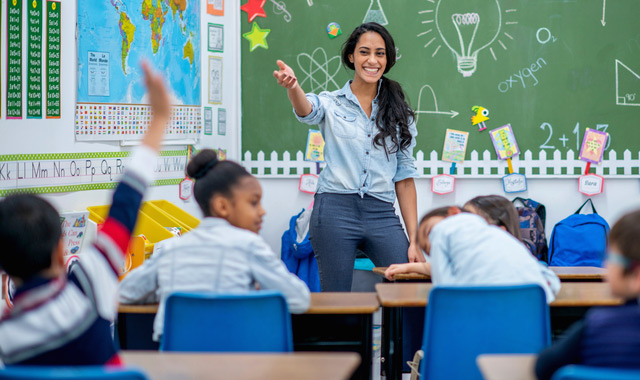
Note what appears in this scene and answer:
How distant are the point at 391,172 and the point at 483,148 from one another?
67.9 inches

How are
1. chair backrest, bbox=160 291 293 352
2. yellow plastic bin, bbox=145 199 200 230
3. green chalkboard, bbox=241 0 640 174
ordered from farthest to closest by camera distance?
green chalkboard, bbox=241 0 640 174 < yellow plastic bin, bbox=145 199 200 230 < chair backrest, bbox=160 291 293 352

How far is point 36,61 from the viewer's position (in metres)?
3.07

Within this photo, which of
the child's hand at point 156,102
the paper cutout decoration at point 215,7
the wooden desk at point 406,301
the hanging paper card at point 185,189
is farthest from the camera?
the paper cutout decoration at point 215,7

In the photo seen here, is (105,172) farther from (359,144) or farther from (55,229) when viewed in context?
(55,229)

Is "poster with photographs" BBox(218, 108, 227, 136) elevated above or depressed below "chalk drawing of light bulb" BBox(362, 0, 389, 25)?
below

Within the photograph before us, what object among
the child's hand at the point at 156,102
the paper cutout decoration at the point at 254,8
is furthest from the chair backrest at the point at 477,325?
the paper cutout decoration at the point at 254,8

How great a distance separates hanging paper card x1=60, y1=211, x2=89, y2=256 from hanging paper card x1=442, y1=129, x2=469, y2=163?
241cm

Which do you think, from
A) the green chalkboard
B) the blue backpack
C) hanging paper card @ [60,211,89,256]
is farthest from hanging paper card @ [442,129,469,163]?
hanging paper card @ [60,211,89,256]

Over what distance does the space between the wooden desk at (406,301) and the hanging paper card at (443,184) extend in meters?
1.97

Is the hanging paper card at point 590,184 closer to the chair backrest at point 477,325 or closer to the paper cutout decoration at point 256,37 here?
the paper cutout decoration at point 256,37

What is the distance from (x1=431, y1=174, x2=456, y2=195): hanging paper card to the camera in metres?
4.71

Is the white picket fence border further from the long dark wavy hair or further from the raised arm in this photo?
the raised arm

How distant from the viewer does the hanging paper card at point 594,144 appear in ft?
15.0

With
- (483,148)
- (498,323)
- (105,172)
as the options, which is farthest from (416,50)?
(498,323)
